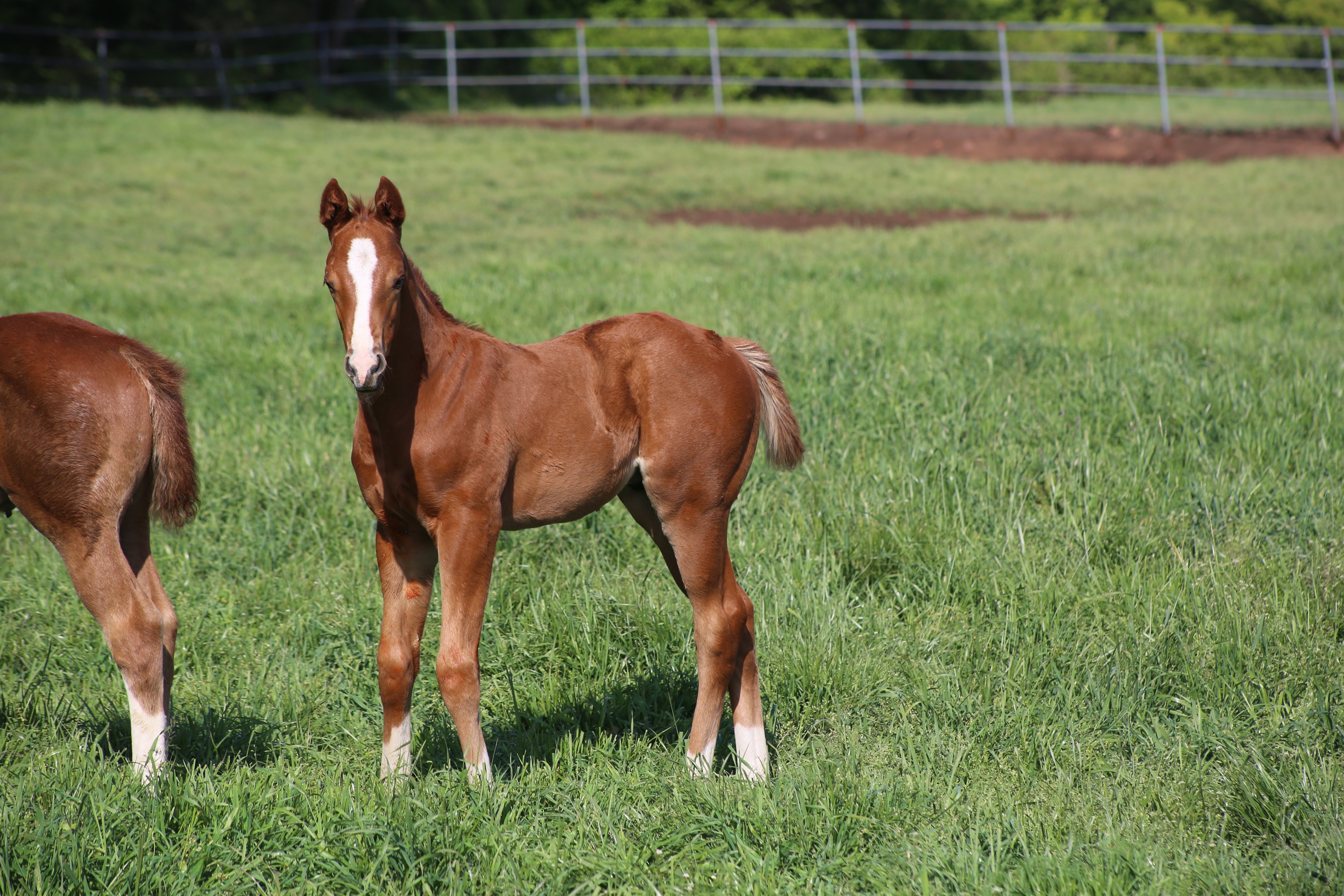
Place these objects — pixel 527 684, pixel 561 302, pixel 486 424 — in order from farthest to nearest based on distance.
Result: pixel 561 302 < pixel 527 684 < pixel 486 424

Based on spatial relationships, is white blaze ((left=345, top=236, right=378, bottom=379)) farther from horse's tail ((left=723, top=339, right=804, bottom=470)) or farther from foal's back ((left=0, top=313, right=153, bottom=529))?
horse's tail ((left=723, top=339, right=804, bottom=470))

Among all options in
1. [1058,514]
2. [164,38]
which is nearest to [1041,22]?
[164,38]

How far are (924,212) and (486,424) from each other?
12563mm

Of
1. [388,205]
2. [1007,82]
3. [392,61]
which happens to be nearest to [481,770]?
[388,205]

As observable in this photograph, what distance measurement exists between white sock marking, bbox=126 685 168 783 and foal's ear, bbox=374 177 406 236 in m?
1.53

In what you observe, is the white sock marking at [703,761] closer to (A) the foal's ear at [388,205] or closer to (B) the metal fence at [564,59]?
(A) the foal's ear at [388,205]

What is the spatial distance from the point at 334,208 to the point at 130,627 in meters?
1.35

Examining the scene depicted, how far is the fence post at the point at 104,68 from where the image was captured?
22.9 m

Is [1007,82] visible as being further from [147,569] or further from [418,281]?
[147,569]

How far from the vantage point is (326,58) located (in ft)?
90.6

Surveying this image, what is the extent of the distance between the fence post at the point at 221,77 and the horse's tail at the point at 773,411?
24.9m

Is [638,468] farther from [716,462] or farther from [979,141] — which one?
[979,141]

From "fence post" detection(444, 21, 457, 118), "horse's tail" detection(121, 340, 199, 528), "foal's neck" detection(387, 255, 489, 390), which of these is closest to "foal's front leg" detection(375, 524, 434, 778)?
"foal's neck" detection(387, 255, 489, 390)

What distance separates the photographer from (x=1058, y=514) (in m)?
4.57
